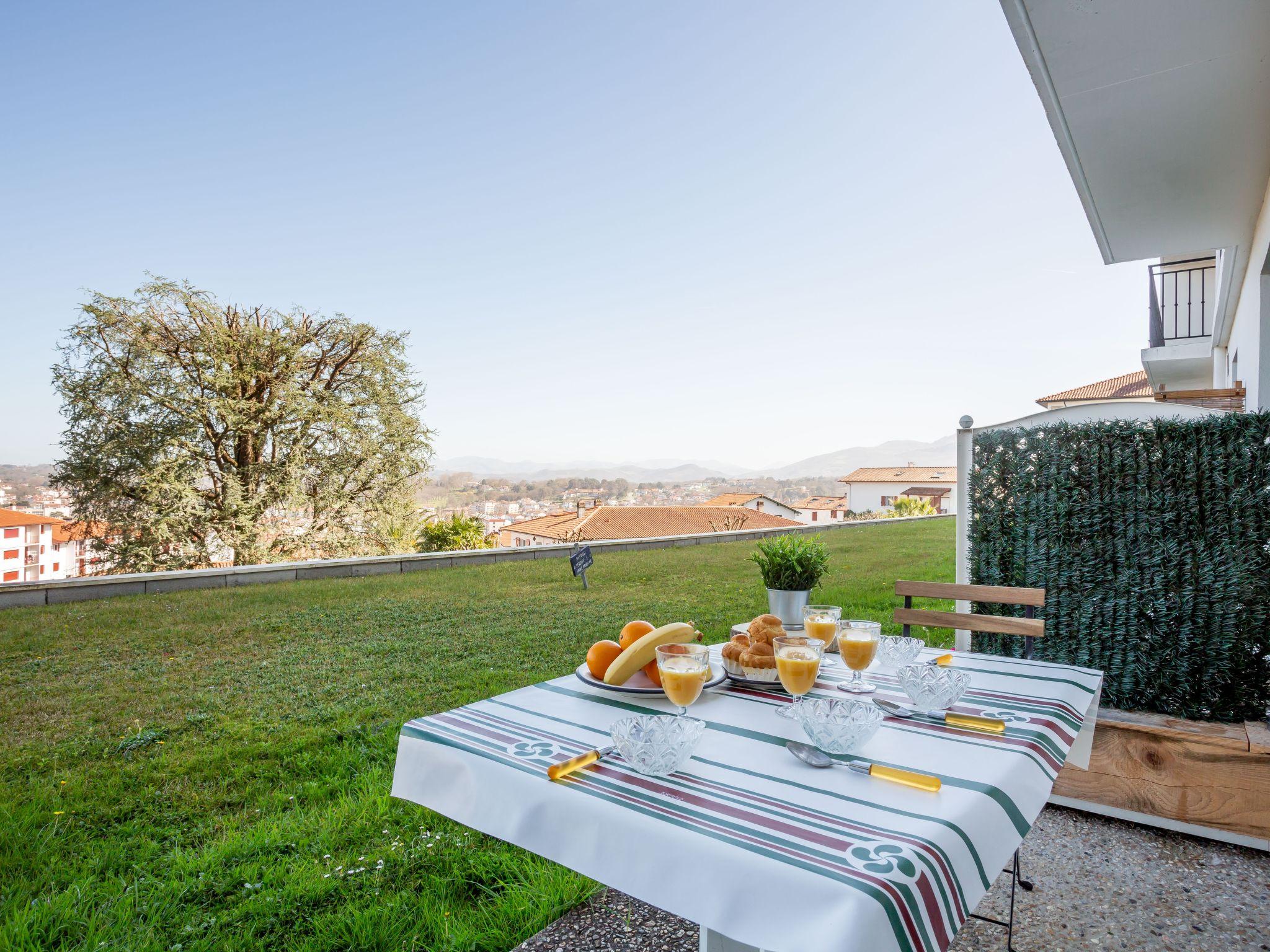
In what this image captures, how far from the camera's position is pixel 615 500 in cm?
2278

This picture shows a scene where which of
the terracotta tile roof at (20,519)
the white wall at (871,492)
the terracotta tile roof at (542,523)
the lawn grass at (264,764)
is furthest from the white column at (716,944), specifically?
the white wall at (871,492)

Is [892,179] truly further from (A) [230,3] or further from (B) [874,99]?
(A) [230,3]

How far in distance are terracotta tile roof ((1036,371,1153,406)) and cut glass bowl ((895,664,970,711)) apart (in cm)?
2579

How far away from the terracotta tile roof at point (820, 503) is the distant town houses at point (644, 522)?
1677 centimetres

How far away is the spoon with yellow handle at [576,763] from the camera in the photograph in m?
0.98

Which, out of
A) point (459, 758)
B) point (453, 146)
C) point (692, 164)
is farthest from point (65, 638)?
point (453, 146)

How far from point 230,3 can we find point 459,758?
22.8 meters

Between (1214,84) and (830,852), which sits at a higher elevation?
(1214,84)

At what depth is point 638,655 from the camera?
135 cm

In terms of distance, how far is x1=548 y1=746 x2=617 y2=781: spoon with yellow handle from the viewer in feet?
3.21

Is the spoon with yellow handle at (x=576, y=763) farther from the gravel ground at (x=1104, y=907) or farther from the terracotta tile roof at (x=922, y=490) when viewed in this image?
the terracotta tile roof at (x=922, y=490)

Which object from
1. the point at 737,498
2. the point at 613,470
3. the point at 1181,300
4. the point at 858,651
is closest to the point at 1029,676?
the point at 858,651

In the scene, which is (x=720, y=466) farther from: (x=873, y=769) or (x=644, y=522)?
(x=873, y=769)

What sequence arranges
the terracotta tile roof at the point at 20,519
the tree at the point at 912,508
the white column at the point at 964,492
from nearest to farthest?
1. the white column at the point at 964,492
2. the terracotta tile roof at the point at 20,519
3. the tree at the point at 912,508
